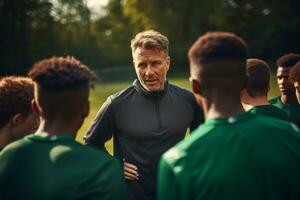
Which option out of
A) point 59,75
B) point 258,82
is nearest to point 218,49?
point 59,75

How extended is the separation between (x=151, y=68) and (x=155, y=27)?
155 ft

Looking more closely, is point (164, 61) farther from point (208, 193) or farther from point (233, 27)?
point (233, 27)

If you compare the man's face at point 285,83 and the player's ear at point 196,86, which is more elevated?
the player's ear at point 196,86

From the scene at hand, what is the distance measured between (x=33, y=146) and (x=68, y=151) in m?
0.20

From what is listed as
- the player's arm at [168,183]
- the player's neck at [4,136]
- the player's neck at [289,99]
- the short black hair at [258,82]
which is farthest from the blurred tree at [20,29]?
the player's arm at [168,183]

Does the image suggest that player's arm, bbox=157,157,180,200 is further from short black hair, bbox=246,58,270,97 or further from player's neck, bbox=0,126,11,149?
short black hair, bbox=246,58,270,97

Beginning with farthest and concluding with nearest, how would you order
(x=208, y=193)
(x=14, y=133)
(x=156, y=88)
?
(x=156, y=88)
(x=14, y=133)
(x=208, y=193)

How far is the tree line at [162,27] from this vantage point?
42125mm

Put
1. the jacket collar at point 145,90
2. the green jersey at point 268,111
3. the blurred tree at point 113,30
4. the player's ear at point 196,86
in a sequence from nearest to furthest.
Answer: the player's ear at point 196,86
the green jersey at point 268,111
the jacket collar at point 145,90
the blurred tree at point 113,30

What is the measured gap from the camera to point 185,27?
51.5 m

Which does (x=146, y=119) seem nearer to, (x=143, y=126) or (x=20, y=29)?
(x=143, y=126)

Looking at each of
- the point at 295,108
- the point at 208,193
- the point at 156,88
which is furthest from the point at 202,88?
the point at 295,108

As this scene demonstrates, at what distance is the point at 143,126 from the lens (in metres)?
4.31

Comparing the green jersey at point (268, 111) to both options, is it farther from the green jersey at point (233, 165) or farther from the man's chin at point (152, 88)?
the green jersey at point (233, 165)
